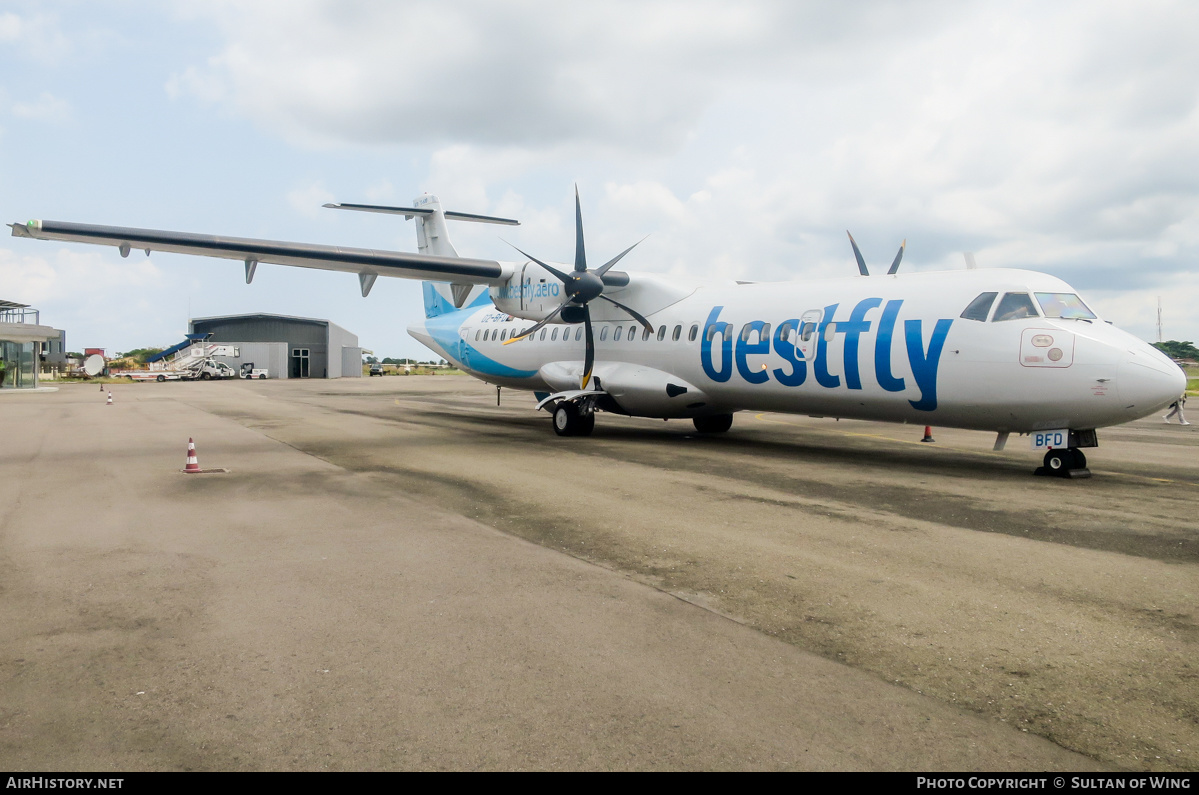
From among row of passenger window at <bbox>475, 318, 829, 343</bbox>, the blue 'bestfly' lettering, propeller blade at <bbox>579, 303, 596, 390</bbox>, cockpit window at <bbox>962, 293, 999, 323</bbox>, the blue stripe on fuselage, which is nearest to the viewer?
cockpit window at <bbox>962, 293, 999, 323</bbox>

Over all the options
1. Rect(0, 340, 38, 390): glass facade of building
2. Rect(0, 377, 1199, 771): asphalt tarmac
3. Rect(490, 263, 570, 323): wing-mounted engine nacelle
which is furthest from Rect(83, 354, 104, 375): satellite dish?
Rect(0, 377, 1199, 771): asphalt tarmac

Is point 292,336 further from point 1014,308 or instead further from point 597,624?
point 597,624

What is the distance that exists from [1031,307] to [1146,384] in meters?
1.73

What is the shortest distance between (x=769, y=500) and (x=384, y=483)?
495cm

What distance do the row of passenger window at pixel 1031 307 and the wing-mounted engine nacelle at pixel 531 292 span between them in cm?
876

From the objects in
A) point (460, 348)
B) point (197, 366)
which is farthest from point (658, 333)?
point (197, 366)

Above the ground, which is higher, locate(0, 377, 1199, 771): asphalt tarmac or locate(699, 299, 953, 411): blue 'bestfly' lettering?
locate(699, 299, 953, 411): blue 'bestfly' lettering

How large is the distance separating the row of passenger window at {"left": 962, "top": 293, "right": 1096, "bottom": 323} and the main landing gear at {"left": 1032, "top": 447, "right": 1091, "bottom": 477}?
1.88 meters

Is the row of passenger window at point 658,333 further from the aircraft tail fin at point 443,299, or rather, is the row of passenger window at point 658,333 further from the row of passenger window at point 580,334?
the aircraft tail fin at point 443,299

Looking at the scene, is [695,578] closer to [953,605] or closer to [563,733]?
[953,605]

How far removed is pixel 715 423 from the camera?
685 inches

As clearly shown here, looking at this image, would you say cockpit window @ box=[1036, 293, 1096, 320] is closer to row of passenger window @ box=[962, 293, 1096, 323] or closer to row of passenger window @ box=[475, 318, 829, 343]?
row of passenger window @ box=[962, 293, 1096, 323]

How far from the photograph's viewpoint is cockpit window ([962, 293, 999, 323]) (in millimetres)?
10930

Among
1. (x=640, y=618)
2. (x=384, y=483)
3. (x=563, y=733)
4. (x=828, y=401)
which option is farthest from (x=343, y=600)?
(x=828, y=401)
